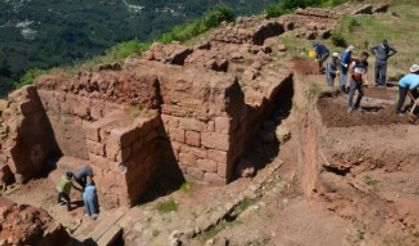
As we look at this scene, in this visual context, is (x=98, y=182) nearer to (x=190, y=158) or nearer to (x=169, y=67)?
(x=190, y=158)

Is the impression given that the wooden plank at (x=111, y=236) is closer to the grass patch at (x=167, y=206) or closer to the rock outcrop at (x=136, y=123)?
the rock outcrop at (x=136, y=123)

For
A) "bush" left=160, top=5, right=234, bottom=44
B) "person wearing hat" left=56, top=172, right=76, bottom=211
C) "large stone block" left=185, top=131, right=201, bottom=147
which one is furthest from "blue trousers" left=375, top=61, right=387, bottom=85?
"bush" left=160, top=5, right=234, bottom=44

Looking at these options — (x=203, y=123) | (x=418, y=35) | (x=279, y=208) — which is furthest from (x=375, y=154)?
(x=418, y=35)

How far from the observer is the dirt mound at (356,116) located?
34.5 ft

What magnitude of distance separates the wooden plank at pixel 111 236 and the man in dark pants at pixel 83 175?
76.1 inches

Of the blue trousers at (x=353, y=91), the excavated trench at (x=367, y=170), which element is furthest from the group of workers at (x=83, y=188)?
the blue trousers at (x=353, y=91)

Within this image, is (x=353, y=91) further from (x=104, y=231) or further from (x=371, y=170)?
(x=104, y=231)

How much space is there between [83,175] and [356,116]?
21.5 feet

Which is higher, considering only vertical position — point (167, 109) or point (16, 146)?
point (167, 109)

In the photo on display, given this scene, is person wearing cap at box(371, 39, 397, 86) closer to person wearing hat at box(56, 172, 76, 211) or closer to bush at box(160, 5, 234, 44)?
person wearing hat at box(56, 172, 76, 211)

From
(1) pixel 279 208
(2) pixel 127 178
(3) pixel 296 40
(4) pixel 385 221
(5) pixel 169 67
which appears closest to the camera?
(4) pixel 385 221

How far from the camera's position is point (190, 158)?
Result: 11477 millimetres

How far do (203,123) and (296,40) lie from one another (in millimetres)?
9523

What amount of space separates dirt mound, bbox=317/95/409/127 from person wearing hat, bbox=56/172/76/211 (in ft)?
20.6
